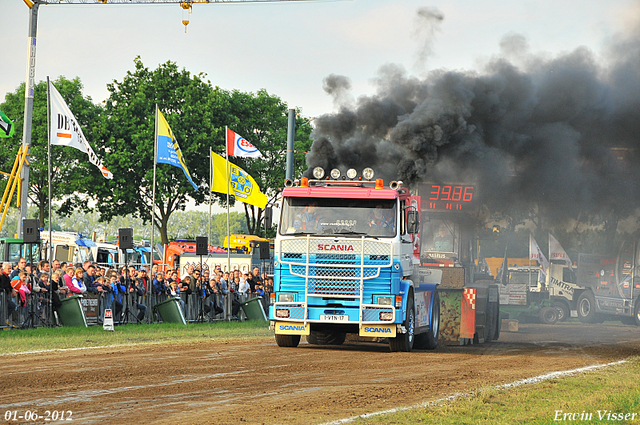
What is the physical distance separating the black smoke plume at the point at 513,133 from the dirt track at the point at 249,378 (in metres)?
5.73

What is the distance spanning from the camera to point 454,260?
21.6 m

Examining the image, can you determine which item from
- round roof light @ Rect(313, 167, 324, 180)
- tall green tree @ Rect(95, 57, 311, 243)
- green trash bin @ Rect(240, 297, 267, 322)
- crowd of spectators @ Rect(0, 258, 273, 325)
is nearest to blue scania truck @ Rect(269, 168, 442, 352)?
round roof light @ Rect(313, 167, 324, 180)

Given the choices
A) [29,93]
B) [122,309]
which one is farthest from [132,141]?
[122,309]

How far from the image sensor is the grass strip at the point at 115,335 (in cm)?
1596

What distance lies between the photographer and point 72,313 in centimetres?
1997

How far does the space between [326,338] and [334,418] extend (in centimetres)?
1011

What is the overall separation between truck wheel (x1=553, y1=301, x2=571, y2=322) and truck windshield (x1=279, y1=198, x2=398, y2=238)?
1973cm

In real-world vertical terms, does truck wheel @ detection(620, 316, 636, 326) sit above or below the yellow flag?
below

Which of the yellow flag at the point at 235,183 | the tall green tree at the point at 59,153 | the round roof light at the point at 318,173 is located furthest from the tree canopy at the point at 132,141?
the round roof light at the point at 318,173

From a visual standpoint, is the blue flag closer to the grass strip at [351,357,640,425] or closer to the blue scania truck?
the blue scania truck

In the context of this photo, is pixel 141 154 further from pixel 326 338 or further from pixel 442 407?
pixel 442 407

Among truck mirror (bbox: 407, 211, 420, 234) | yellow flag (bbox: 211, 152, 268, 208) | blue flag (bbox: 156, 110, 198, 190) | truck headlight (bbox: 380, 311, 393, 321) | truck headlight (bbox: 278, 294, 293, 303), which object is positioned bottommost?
truck headlight (bbox: 380, 311, 393, 321)

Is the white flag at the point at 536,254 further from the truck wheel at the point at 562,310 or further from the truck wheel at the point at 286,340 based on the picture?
the truck wheel at the point at 286,340

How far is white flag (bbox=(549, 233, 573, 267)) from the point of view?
35562mm
